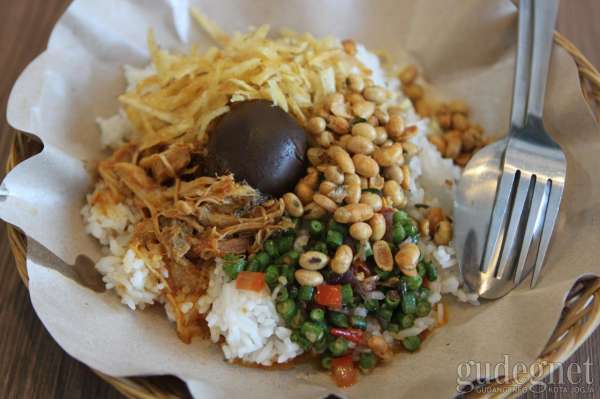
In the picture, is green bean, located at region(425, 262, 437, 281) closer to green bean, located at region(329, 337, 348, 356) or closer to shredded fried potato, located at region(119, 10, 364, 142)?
green bean, located at region(329, 337, 348, 356)

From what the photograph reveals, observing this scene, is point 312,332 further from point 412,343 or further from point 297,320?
point 412,343

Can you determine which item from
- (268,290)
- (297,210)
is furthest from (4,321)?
(297,210)

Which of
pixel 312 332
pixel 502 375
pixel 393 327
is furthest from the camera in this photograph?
pixel 393 327

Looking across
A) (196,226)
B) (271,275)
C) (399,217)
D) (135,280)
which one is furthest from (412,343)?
(135,280)

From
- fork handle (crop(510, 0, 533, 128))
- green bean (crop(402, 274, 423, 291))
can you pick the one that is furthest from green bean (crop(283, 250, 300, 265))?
fork handle (crop(510, 0, 533, 128))

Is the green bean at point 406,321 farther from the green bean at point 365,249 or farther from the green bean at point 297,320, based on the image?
the green bean at point 297,320

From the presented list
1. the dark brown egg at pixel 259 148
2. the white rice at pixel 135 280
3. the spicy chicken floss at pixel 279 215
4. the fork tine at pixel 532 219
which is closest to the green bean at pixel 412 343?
the spicy chicken floss at pixel 279 215
